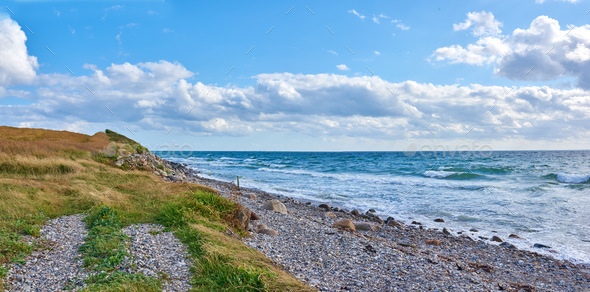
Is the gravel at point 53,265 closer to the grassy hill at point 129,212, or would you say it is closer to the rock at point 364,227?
the grassy hill at point 129,212

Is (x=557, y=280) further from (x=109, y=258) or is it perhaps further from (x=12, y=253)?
(x=12, y=253)

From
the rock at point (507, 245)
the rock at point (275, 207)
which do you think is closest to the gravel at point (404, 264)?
the rock at point (507, 245)

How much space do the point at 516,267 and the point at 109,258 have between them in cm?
1141

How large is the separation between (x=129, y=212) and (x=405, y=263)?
25.0 feet

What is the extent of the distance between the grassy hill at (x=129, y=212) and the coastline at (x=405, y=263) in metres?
1.02

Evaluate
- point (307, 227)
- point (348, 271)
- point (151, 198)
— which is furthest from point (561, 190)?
point (151, 198)

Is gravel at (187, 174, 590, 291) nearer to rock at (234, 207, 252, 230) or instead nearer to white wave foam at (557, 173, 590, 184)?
rock at (234, 207, 252, 230)

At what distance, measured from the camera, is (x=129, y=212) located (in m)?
9.48

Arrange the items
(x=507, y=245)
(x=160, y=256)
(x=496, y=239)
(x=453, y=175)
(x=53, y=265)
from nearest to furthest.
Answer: (x=53, y=265) → (x=160, y=256) → (x=507, y=245) → (x=496, y=239) → (x=453, y=175)

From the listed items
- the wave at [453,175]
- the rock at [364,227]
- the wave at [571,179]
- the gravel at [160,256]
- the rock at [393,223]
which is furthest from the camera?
the wave at [453,175]

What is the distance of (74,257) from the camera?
6.57 m

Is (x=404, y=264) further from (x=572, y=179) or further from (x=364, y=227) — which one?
(x=572, y=179)

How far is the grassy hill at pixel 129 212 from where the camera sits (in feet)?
18.5

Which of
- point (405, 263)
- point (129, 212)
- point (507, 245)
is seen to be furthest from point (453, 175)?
point (129, 212)
